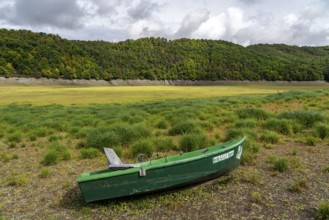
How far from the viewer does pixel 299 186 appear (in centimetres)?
805

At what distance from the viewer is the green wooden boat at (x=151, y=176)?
700 centimetres

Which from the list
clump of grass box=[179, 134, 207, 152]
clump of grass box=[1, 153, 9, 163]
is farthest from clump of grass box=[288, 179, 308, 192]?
clump of grass box=[1, 153, 9, 163]

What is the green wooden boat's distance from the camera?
23.0 feet

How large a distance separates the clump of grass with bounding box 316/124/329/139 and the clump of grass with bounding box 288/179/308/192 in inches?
256

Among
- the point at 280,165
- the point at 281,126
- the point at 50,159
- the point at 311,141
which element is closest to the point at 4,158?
the point at 50,159

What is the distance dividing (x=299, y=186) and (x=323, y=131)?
23.2 ft

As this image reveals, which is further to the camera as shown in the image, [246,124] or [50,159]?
[246,124]

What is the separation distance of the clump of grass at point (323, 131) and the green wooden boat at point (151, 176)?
7797 mm

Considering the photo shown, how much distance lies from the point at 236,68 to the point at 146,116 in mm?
169488

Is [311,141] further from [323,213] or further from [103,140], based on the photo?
[103,140]

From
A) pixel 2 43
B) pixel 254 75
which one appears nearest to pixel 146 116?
pixel 2 43

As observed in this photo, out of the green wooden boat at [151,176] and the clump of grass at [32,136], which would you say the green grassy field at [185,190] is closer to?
the clump of grass at [32,136]

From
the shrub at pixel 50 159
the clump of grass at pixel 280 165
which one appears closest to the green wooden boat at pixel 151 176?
the clump of grass at pixel 280 165

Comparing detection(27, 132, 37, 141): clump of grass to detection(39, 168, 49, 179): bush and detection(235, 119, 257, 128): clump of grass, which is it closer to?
detection(39, 168, 49, 179): bush
